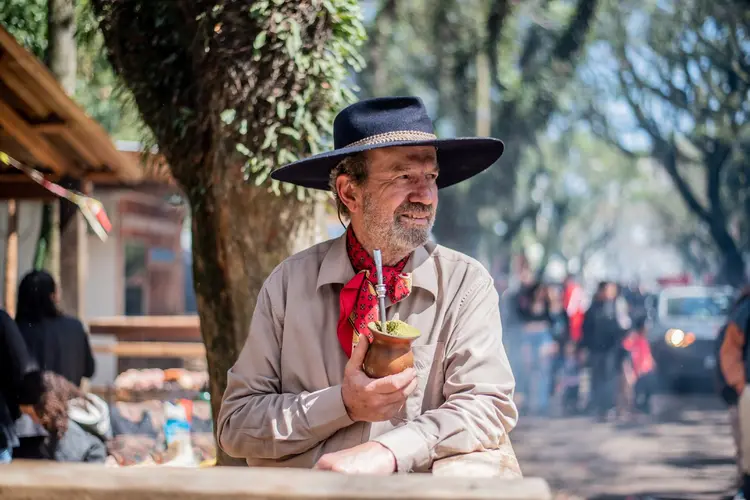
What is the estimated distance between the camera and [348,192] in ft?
10.2

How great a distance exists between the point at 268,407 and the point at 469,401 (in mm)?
585

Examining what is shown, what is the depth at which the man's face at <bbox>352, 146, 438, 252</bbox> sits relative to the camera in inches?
114

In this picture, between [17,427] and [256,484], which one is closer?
[256,484]

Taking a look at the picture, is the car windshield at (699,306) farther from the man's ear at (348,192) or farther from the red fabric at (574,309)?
the man's ear at (348,192)

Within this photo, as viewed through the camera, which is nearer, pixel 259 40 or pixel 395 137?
pixel 395 137

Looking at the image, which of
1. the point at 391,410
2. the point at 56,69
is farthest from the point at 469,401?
the point at 56,69

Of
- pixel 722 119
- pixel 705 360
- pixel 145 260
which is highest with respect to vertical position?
pixel 722 119

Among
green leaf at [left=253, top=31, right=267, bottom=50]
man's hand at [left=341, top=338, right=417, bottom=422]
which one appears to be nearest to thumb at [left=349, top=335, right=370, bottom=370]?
man's hand at [left=341, top=338, right=417, bottom=422]

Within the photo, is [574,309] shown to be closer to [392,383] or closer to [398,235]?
[398,235]

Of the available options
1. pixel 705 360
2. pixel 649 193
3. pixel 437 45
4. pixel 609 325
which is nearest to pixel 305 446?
pixel 609 325

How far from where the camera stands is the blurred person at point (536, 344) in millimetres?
14883

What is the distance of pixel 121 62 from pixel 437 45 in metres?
18.8

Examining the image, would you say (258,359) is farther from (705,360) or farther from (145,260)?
(145,260)

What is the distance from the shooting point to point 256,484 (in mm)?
1697
